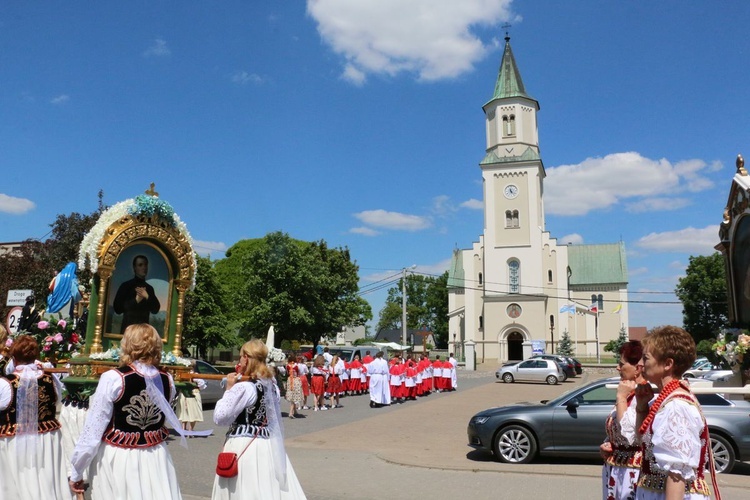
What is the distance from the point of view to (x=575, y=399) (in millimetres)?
10031

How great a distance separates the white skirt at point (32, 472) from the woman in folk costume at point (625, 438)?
189 inches

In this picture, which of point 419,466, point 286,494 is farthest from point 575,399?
point 286,494

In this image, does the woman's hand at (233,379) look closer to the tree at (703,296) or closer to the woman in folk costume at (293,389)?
the woman in folk costume at (293,389)

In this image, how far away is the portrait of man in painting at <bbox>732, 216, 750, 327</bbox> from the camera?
7.87 metres

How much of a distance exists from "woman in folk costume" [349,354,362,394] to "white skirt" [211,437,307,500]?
1972cm

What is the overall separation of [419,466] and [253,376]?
16.9 ft

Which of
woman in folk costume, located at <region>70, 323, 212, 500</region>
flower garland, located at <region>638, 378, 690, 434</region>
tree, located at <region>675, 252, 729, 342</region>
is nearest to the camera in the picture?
flower garland, located at <region>638, 378, 690, 434</region>

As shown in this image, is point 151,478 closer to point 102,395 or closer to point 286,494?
point 102,395

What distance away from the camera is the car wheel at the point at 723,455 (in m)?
9.28

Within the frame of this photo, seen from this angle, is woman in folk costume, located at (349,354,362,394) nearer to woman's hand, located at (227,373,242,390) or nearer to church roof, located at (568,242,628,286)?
woman's hand, located at (227,373,242,390)

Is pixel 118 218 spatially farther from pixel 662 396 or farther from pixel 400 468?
pixel 662 396

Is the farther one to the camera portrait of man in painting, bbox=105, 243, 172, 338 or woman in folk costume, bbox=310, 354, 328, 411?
woman in folk costume, bbox=310, 354, 328, 411

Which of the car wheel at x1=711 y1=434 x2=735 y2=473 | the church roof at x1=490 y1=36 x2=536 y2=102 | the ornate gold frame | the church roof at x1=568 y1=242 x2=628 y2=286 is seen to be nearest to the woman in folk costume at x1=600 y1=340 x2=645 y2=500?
the car wheel at x1=711 y1=434 x2=735 y2=473

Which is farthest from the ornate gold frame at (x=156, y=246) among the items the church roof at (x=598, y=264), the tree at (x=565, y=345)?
the church roof at (x=598, y=264)
